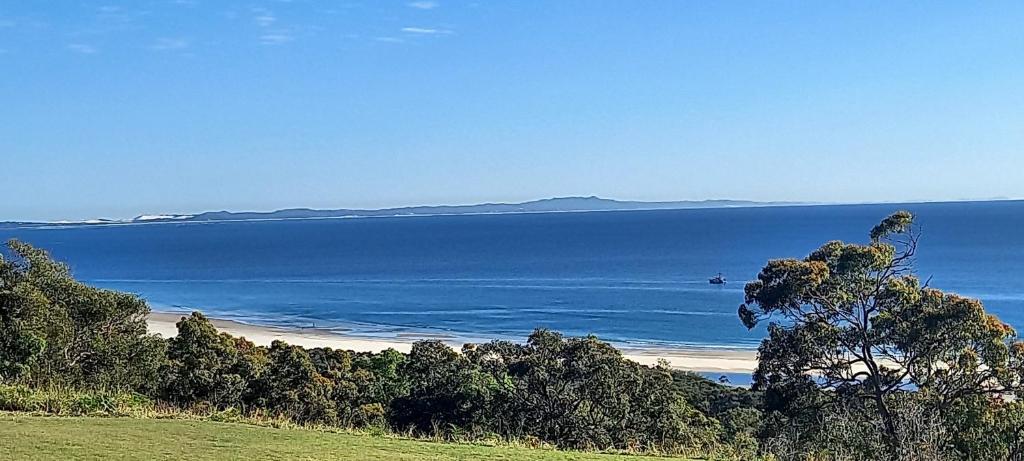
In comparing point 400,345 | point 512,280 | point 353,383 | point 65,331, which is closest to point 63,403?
point 65,331

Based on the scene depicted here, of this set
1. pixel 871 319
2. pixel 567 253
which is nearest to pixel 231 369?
pixel 871 319

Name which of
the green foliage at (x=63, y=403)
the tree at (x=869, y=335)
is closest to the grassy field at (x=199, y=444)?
the green foliage at (x=63, y=403)

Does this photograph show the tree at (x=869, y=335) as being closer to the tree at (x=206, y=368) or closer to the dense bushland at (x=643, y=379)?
the dense bushland at (x=643, y=379)

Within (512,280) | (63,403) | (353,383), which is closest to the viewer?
(63,403)

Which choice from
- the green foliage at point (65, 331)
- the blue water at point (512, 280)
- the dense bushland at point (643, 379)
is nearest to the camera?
the dense bushland at point (643, 379)

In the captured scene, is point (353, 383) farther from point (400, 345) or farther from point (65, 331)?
point (400, 345)

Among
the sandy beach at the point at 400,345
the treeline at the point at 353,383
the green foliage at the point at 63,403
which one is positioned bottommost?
the sandy beach at the point at 400,345

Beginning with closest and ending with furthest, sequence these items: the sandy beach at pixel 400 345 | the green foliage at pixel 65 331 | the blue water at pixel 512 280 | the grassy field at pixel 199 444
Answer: the grassy field at pixel 199 444, the green foliage at pixel 65 331, the sandy beach at pixel 400 345, the blue water at pixel 512 280
